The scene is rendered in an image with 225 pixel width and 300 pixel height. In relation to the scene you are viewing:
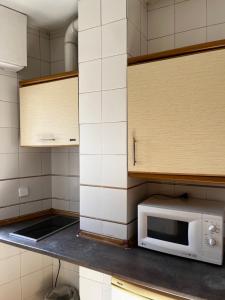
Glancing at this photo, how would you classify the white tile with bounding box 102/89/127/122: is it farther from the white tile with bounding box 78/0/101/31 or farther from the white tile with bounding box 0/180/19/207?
the white tile with bounding box 0/180/19/207

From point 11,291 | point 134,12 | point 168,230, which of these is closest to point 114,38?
point 134,12

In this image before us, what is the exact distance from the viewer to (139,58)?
1.35m

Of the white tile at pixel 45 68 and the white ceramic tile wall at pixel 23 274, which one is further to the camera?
the white tile at pixel 45 68

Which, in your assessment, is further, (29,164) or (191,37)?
(29,164)

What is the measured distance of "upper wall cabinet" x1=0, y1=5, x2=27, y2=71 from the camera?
1.67 meters

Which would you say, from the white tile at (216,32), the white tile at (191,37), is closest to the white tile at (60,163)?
the white tile at (191,37)

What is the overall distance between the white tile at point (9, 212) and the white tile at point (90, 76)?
1017 millimetres

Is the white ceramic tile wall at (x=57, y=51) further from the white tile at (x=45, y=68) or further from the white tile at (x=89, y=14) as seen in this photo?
the white tile at (x=89, y=14)

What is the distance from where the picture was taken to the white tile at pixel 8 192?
180 cm

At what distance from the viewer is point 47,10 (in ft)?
5.75

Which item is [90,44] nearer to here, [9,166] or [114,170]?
[114,170]

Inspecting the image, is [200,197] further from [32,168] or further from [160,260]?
[32,168]

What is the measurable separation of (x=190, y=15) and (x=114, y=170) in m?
1.05

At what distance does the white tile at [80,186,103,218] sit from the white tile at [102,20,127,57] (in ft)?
2.59
